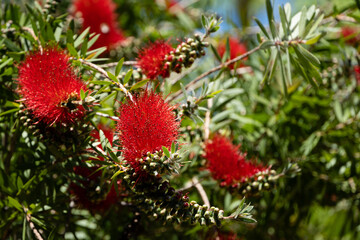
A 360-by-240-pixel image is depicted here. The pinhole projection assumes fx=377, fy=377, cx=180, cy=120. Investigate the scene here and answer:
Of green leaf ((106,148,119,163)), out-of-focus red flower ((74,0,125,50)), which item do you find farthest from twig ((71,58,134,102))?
out-of-focus red flower ((74,0,125,50))

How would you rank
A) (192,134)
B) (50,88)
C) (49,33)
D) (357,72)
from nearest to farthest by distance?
1. (50,88)
2. (49,33)
3. (192,134)
4. (357,72)

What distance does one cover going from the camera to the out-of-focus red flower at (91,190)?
3.65ft

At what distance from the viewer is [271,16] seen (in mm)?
1135

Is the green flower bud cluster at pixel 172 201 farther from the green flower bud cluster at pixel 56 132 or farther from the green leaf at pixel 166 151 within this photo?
the green flower bud cluster at pixel 56 132

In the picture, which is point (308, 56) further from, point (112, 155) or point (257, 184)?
point (112, 155)

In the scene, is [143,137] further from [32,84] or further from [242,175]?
[242,175]

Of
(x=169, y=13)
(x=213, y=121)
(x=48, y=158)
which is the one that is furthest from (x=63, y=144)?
(x=169, y=13)

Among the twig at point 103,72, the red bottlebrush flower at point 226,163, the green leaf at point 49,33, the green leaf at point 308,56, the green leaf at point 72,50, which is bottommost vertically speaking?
the red bottlebrush flower at point 226,163

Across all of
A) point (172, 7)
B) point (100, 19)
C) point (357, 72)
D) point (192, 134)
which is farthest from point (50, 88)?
point (172, 7)

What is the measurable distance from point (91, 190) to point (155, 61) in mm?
424

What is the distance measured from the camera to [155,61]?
3.64 feet

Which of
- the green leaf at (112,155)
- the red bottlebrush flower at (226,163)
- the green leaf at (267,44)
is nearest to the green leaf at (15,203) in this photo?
the green leaf at (112,155)

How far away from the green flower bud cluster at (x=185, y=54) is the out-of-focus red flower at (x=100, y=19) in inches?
29.7

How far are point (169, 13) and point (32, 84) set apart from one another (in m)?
1.57
